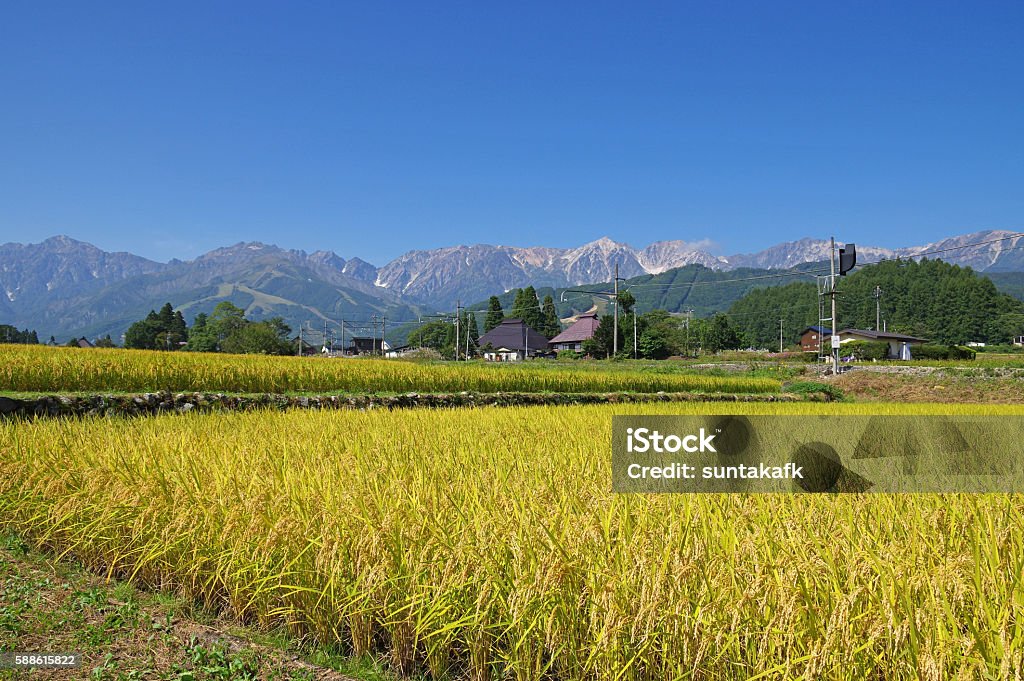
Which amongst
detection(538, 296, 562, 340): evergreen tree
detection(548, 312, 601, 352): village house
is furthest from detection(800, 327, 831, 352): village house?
detection(538, 296, 562, 340): evergreen tree

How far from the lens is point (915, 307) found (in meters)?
104

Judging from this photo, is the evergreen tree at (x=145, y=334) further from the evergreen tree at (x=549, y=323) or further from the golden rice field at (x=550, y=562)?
the golden rice field at (x=550, y=562)

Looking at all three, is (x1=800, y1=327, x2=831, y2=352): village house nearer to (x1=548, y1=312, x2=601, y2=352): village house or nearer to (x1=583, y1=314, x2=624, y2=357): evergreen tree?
(x1=548, y1=312, x2=601, y2=352): village house

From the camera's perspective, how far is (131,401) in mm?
10508

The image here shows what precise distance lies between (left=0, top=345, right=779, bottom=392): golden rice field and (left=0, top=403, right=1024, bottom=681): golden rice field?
933 centimetres

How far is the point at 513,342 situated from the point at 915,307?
6844 centimetres

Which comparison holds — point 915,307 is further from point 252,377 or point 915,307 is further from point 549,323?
point 252,377

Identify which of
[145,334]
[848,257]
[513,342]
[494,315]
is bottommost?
Answer: [513,342]

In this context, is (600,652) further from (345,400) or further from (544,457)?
(345,400)

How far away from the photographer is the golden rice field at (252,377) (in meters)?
12.9

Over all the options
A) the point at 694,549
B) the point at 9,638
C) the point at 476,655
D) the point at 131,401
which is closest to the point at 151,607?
the point at 9,638

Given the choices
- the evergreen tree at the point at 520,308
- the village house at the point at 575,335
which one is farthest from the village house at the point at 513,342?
the evergreen tree at the point at 520,308

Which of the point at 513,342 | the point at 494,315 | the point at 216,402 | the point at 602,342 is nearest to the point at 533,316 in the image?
the point at 494,315

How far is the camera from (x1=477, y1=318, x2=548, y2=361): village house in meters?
79.5
